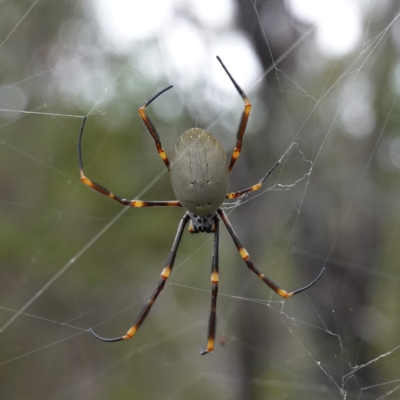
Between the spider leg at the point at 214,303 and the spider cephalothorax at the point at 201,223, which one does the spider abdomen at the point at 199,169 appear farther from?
the spider leg at the point at 214,303

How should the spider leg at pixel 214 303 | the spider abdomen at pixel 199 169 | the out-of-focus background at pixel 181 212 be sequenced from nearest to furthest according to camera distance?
the spider abdomen at pixel 199 169
the spider leg at pixel 214 303
the out-of-focus background at pixel 181 212

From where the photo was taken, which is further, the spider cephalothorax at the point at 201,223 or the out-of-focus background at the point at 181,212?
the out-of-focus background at the point at 181,212

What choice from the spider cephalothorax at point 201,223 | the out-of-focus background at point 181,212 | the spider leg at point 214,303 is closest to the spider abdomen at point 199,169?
the spider cephalothorax at point 201,223

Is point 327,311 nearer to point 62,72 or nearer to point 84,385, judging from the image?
point 84,385

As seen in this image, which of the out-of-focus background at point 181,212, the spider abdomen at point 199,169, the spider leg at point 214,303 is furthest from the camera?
the out-of-focus background at point 181,212

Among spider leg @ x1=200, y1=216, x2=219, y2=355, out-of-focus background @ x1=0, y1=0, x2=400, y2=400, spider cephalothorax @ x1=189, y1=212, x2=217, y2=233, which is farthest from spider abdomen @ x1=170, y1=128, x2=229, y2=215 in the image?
out-of-focus background @ x1=0, y1=0, x2=400, y2=400

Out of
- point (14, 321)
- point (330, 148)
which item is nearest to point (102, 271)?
point (14, 321)

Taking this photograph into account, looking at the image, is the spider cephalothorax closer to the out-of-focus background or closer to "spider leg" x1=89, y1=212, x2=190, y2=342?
"spider leg" x1=89, y1=212, x2=190, y2=342

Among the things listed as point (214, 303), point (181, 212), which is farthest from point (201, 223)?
point (181, 212)
